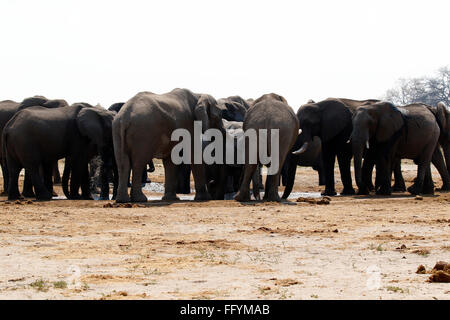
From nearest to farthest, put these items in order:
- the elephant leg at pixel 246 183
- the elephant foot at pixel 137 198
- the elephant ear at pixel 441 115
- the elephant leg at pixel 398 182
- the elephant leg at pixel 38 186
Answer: the elephant leg at pixel 246 183
the elephant foot at pixel 137 198
the elephant leg at pixel 38 186
the elephant ear at pixel 441 115
the elephant leg at pixel 398 182

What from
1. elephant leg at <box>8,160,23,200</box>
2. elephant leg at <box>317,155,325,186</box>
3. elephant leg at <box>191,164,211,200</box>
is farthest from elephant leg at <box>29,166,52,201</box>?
elephant leg at <box>317,155,325,186</box>

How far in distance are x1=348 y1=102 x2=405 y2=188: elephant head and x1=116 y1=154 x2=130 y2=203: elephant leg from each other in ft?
17.1

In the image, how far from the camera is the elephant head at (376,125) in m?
18.5

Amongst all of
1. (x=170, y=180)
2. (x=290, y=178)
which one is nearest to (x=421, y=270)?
(x=170, y=180)

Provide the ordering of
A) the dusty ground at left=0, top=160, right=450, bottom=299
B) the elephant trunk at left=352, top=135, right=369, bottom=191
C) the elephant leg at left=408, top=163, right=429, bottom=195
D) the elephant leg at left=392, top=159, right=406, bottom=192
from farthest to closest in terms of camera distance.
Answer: the elephant leg at left=392, top=159, right=406, bottom=192, the elephant leg at left=408, top=163, right=429, bottom=195, the elephant trunk at left=352, top=135, right=369, bottom=191, the dusty ground at left=0, top=160, right=450, bottom=299

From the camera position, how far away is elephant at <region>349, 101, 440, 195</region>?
18609 mm

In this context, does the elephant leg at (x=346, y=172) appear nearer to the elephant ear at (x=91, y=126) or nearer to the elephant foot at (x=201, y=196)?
the elephant foot at (x=201, y=196)

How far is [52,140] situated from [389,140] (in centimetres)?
706

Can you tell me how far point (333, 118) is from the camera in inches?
769

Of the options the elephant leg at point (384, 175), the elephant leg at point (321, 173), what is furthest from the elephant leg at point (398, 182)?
the elephant leg at point (321, 173)

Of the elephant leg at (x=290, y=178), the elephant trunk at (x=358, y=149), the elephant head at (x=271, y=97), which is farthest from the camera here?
the elephant trunk at (x=358, y=149)

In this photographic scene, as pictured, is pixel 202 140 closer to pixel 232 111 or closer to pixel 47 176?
pixel 47 176

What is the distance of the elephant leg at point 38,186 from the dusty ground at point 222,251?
2771 mm

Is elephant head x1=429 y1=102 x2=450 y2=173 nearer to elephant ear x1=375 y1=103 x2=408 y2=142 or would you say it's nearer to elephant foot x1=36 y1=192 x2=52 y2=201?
elephant ear x1=375 y1=103 x2=408 y2=142
